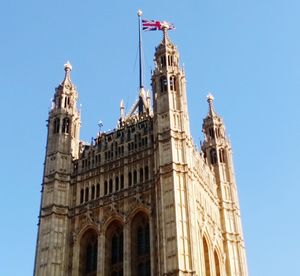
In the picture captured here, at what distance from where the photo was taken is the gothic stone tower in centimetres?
4381

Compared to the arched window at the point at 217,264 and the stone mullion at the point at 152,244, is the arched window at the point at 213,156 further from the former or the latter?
the stone mullion at the point at 152,244

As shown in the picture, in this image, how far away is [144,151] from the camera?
49.1 m

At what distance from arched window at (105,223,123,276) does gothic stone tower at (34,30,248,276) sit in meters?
0.07

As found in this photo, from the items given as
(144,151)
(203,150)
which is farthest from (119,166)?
(203,150)

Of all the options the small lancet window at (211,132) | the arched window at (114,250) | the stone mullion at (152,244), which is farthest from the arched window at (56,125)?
the small lancet window at (211,132)

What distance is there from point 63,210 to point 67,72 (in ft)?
44.8

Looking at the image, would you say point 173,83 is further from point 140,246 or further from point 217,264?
point 217,264

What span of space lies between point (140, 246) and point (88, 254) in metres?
3.77

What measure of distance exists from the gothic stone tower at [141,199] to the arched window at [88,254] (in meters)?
0.07

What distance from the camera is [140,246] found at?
4519cm

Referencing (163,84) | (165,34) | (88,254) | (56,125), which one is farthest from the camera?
(165,34)

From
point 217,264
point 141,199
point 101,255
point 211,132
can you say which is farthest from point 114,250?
point 211,132

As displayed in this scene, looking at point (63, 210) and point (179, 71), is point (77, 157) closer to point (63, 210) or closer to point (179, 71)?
point (63, 210)

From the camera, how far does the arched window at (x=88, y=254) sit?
150 feet
